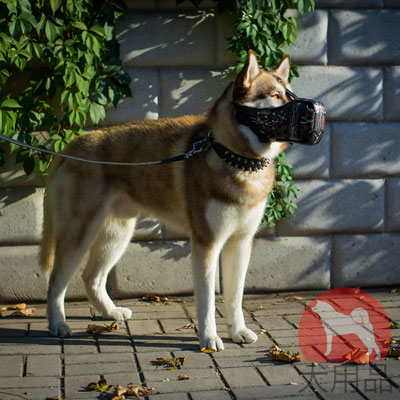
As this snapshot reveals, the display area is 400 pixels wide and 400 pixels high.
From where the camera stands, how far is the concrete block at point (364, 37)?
17.2ft

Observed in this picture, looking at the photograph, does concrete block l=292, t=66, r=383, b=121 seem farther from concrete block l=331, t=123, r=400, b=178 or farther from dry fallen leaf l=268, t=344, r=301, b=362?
dry fallen leaf l=268, t=344, r=301, b=362

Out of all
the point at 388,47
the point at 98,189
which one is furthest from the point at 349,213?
the point at 98,189

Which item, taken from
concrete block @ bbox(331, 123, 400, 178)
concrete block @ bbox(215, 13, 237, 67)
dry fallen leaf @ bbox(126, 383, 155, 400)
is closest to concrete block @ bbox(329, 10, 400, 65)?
concrete block @ bbox(331, 123, 400, 178)

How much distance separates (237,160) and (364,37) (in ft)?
6.78

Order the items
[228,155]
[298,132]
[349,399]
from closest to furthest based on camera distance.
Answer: [349,399] < [298,132] < [228,155]

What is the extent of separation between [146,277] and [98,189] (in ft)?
A: 3.78

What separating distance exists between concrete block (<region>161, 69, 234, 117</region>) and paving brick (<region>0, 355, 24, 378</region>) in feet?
7.29

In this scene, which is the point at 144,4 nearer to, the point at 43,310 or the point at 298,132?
the point at 298,132

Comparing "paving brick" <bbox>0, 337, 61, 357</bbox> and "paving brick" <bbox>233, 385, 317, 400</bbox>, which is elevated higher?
"paving brick" <bbox>233, 385, 317, 400</bbox>

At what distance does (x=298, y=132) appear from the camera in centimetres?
362

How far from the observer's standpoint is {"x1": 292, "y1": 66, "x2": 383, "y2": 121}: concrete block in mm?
5273

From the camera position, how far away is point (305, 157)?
5.34 meters

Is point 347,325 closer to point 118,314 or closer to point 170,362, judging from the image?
point 170,362

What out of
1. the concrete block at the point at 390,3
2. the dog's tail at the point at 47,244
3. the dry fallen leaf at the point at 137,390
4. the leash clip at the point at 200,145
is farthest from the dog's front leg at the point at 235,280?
the concrete block at the point at 390,3
